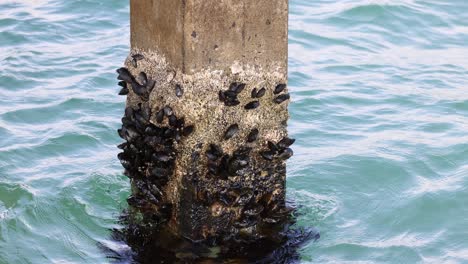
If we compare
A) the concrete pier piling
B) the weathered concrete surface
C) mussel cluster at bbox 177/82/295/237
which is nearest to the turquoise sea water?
mussel cluster at bbox 177/82/295/237

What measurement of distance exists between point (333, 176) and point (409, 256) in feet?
5.61

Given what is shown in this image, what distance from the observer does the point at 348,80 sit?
12.2m

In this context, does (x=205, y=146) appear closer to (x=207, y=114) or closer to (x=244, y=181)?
(x=207, y=114)

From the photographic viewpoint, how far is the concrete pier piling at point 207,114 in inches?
274

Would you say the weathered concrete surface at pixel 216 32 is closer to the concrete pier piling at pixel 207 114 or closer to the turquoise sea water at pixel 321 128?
the concrete pier piling at pixel 207 114

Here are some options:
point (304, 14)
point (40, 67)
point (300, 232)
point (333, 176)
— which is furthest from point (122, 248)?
point (304, 14)

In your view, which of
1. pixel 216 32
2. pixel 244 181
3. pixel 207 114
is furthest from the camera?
pixel 244 181

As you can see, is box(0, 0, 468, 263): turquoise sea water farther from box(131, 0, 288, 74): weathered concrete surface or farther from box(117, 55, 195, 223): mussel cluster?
box(131, 0, 288, 74): weathered concrete surface

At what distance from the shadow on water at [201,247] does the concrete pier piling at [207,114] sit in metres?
0.07

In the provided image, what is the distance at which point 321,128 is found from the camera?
1090 centimetres

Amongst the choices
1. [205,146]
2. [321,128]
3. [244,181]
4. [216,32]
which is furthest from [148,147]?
[321,128]

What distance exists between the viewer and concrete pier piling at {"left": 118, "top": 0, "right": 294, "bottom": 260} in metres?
6.95

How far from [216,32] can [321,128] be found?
4212mm

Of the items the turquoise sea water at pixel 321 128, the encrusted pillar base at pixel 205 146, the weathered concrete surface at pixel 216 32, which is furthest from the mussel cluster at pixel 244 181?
the turquoise sea water at pixel 321 128
